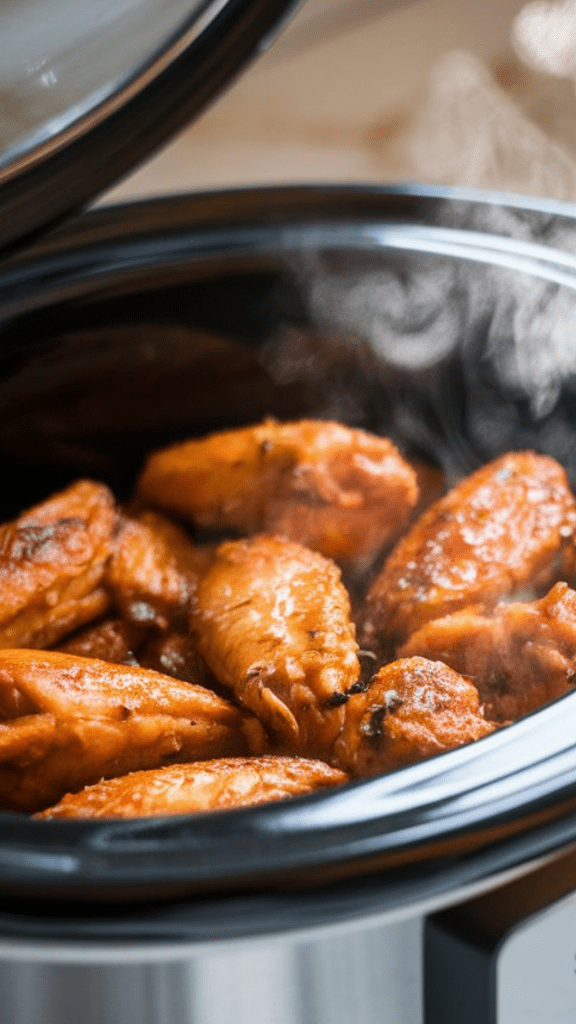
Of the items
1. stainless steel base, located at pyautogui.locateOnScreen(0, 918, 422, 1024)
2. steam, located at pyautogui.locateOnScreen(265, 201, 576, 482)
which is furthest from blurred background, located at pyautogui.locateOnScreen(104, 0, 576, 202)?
stainless steel base, located at pyautogui.locateOnScreen(0, 918, 422, 1024)

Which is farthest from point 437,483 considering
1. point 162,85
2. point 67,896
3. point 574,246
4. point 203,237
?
point 67,896

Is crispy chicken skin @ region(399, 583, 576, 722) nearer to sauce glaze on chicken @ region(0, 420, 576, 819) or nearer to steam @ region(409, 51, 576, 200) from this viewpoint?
sauce glaze on chicken @ region(0, 420, 576, 819)

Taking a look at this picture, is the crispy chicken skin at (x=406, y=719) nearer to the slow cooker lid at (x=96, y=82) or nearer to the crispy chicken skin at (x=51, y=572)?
the crispy chicken skin at (x=51, y=572)

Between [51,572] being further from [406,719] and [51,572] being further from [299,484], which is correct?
[406,719]

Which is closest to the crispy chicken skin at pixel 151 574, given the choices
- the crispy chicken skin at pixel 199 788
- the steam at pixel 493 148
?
the crispy chicken skin at pixel 199 788

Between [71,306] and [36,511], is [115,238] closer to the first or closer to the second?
[71,306]

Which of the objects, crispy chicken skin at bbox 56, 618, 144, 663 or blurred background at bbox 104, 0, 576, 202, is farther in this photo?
blurred background at bbox 104, 0, 576, 202
